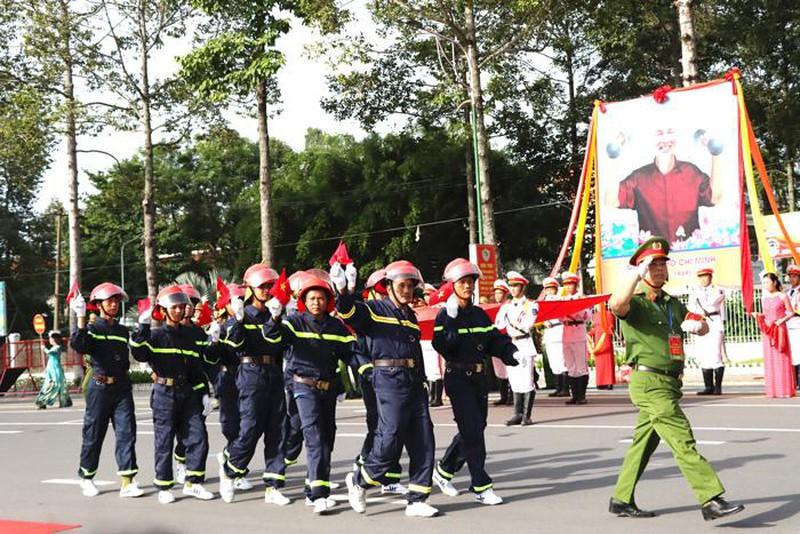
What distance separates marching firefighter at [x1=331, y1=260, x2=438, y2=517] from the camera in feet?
25.1

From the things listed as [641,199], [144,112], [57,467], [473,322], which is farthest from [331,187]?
[473,322]

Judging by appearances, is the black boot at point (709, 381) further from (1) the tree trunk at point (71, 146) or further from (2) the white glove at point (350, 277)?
(1) the tree trunk at point (71, 146)

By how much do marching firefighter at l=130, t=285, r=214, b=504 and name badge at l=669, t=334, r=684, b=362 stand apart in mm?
4147

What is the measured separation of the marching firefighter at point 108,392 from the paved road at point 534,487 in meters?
0.25

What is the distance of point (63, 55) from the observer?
1125 inches

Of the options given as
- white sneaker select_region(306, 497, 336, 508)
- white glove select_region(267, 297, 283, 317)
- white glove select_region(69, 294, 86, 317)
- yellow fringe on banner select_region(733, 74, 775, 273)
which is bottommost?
white sneaker select_region(306, 497, 336, 508)

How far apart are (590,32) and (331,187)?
1208 cm

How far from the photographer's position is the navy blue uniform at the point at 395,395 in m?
7.66

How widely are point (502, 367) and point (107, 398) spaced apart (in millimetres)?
7328

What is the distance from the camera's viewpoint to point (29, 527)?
7.91 meters

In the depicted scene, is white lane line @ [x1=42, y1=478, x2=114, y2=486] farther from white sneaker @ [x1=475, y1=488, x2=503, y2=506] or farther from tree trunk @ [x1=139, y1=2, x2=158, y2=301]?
tree trunk @ [x1=139, y1=2, x2=158, y2=301]

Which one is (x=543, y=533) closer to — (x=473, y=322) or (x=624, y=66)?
(x=473, y=322)

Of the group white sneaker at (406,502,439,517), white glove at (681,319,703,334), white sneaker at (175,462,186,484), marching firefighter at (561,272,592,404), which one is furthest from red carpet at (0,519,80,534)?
marching firefighter at (561,272,592,404)

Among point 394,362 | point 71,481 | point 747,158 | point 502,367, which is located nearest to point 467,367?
point 394,362
